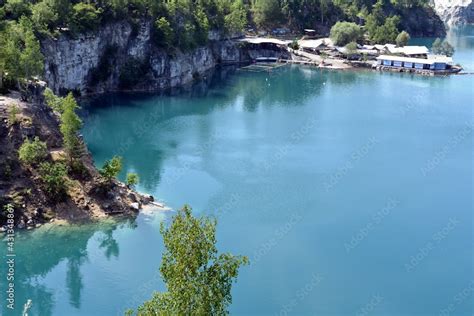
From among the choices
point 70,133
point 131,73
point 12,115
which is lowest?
point 70,133

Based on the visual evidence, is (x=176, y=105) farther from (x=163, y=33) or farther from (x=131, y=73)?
(x=163, y=33)

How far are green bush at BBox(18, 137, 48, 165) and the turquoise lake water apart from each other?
6.49 m

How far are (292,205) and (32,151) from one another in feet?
73.7

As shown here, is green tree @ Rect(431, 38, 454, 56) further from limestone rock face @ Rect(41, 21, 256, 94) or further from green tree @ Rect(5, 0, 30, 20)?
green tree @ Rect(5, 0, 30, 20)

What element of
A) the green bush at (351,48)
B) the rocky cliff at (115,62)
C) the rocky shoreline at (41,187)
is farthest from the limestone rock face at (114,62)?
the green bush at (351,48)


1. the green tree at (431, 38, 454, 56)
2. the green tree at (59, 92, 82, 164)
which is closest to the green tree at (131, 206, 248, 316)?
the green tree at (59, 92, 82, 164)

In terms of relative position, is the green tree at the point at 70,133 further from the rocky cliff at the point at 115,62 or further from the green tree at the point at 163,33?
the green tree at the point at 163,33

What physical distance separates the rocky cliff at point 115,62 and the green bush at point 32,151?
101 ft

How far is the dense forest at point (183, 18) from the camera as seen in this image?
61.1 metres

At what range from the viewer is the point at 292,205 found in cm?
5362

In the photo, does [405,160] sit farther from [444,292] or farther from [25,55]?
[25,55]

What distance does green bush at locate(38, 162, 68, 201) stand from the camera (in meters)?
48.0

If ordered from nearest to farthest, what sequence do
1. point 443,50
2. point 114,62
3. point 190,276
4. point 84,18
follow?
point 190,276, point 84,18, point 114,62, point 443,50

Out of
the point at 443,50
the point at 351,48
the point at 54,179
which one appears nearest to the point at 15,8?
the point at 54,179
